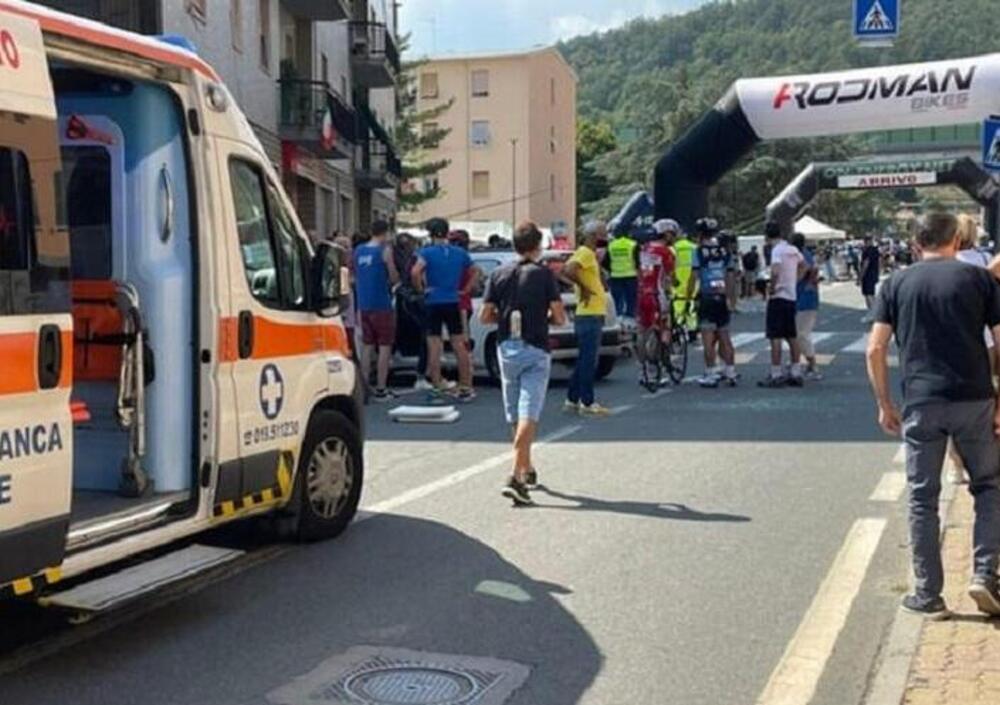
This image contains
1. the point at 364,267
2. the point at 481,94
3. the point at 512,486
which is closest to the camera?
the point at 512,486

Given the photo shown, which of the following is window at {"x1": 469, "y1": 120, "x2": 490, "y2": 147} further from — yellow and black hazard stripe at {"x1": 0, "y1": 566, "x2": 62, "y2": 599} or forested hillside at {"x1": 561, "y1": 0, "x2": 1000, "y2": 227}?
yellow and black hazard stripe at {"x1": 0, "y1": 566, "x2": 62, "y2": 599}

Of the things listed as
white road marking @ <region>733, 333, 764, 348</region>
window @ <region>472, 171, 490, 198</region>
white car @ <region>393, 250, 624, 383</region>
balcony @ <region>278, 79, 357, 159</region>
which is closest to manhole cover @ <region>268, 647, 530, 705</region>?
white car @ <region>393, 250, 624, 383</region>

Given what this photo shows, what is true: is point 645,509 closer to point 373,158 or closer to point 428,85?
point 373,158

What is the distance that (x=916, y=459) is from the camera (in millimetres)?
5895

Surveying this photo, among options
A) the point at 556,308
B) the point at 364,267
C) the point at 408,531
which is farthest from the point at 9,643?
the point at 364,267

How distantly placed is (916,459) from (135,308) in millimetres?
3623

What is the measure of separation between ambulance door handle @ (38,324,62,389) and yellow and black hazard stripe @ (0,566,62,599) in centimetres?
72

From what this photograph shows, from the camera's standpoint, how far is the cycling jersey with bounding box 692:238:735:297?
15414 millimetres

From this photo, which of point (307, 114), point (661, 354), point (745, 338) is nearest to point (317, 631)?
point (661, 354)

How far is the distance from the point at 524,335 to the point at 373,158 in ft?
107

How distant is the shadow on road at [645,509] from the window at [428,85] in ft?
239

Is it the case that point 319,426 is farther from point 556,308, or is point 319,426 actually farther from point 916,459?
point 916,459

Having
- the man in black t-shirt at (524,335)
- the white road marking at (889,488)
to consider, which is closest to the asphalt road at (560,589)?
the white road marking at (889,488)

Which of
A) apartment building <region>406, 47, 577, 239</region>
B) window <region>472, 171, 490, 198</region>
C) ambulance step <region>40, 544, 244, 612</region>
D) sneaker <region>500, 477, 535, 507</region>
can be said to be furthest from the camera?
window <region>472, 171, 490, 198</region>
